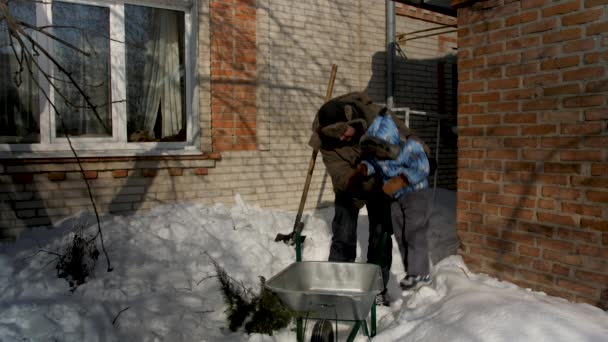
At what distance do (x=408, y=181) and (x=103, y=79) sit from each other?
Answer: 3.58 meters

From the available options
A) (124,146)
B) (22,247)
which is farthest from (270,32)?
(22,247)

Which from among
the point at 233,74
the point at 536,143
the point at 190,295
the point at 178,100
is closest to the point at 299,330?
the point at 190,295

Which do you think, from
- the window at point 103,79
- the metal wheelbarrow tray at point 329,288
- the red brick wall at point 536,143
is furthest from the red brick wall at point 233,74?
the metal wheelbarrow tray at point 329,288

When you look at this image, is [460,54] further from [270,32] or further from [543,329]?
[270,32]

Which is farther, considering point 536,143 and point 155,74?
point 155,74

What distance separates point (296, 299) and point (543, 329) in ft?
4.54

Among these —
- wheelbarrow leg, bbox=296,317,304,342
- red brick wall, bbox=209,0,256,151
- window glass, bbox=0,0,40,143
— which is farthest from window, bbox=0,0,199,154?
wheelbarrow leg, bbox=296,317,304,342

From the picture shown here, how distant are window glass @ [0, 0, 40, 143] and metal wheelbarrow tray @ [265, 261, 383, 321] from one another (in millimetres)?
3396

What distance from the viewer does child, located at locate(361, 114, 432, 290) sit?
3.82 metres

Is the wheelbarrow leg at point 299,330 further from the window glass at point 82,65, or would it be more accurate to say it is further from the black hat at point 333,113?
the window glass at point 82,65

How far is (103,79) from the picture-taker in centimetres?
543

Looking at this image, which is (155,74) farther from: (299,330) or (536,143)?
(536,143)

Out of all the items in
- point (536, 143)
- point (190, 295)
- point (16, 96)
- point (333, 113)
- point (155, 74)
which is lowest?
point (190, 295)

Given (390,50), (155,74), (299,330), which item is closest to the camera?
(299,330)
